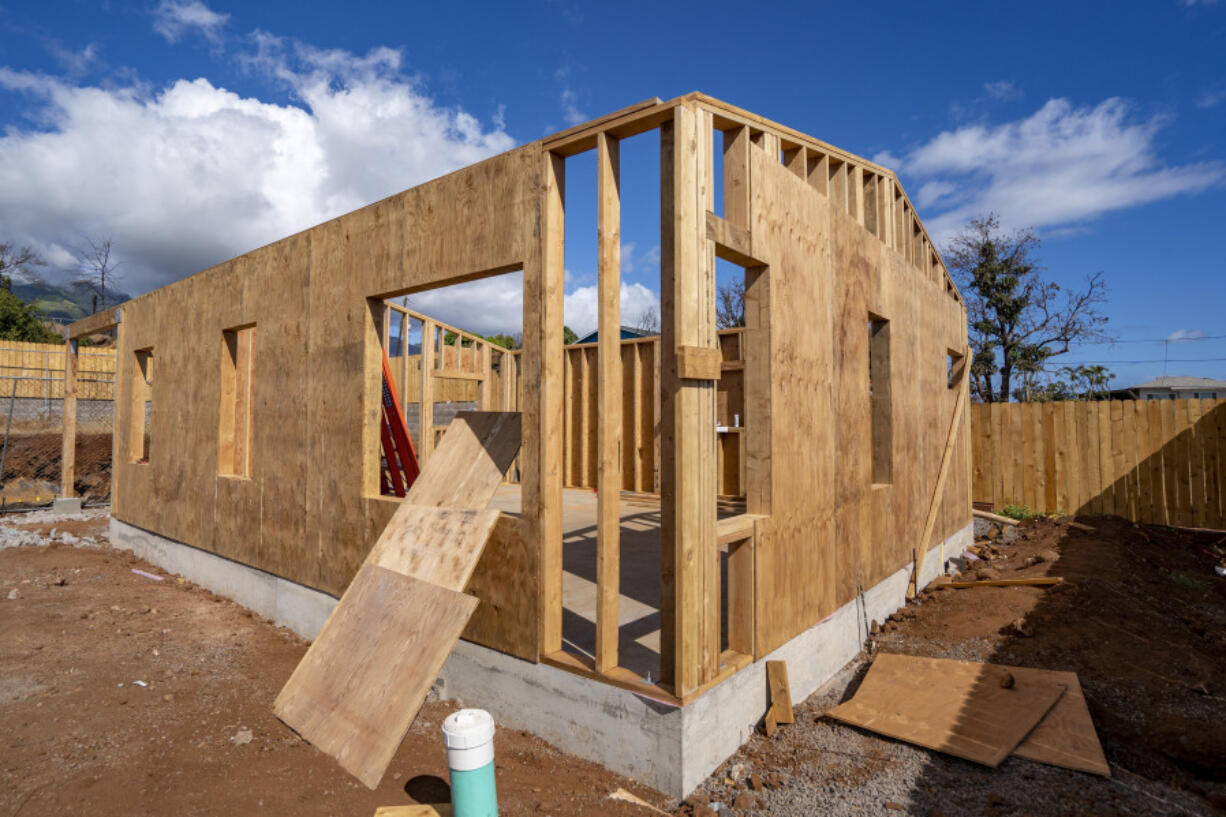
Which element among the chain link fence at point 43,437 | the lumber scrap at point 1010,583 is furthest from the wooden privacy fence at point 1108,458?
the chain link fence at point 43,437

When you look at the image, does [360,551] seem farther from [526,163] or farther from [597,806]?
[526,163]

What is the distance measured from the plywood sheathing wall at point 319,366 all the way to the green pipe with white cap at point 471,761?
3.56 ft

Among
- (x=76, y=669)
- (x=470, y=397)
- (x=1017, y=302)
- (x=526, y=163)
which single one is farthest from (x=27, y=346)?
(x=1017, y=302)

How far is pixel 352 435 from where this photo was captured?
548cm

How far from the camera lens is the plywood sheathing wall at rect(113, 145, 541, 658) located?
14.4 feet

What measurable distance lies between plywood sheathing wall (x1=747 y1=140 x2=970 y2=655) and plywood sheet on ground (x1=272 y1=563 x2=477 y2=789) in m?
2.00

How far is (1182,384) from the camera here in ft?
137

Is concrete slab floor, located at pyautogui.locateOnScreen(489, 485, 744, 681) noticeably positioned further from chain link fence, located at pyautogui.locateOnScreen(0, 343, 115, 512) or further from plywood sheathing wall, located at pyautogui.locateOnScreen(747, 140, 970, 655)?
chain link fence, located at pyautogui.locateOnScreen(0, 343, 115, 512)

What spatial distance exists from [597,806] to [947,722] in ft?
7.85

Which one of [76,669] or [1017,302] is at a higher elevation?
[1017,302]

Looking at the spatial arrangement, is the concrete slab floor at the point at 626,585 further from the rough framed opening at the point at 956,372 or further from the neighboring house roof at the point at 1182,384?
the neighboring house roof at the point at 1182,384

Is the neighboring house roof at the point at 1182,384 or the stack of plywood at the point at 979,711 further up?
the neighboring house roof at the point at 1182,384

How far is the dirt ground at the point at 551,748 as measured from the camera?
338cm

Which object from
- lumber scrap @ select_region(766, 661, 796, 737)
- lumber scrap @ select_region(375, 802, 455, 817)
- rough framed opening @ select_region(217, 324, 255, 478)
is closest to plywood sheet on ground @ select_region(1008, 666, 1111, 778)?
lumber scrap @ select_region(766, 661, 796, 737)
